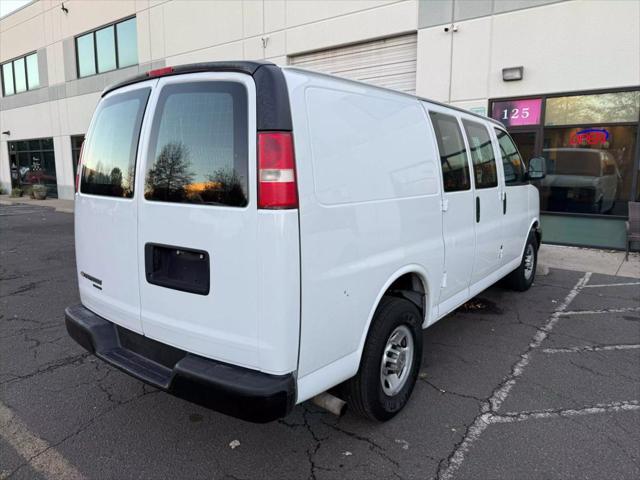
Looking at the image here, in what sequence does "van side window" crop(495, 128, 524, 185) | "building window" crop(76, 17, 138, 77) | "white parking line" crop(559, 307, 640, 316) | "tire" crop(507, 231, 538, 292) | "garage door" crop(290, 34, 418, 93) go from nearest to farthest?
"van side window" crop(495, 128, 524, 185) → "white parking line" crop(559, 307, 640, 316) → "tire" crop(507, 231, 538, 292) → "garage door" crop(290, 34, 418, 93) → "building window" crop(76, 17, 138, 77)

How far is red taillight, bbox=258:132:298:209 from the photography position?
6.94ft

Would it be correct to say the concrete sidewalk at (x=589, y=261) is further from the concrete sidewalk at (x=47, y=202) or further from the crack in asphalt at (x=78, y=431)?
the concrete sidewalk at (x=47, y=202)

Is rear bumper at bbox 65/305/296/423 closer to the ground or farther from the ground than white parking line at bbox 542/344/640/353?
farther from the ground

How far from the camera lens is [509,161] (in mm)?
5027

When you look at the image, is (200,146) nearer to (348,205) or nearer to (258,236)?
(258,236)

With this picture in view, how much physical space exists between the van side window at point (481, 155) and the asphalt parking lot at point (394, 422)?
154 centimetres

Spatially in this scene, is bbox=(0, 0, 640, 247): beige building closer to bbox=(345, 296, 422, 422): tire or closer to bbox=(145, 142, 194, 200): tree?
bbox=(345, 296, 422, 422): tire

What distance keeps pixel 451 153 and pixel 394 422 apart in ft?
6.80

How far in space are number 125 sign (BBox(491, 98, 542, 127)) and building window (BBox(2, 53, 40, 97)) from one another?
2126 cm

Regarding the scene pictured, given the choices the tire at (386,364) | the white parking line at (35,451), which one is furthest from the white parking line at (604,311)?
the white parking line at (35,451)

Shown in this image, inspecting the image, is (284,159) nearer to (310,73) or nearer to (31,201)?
(310,73)

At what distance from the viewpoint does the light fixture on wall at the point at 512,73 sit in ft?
29.3

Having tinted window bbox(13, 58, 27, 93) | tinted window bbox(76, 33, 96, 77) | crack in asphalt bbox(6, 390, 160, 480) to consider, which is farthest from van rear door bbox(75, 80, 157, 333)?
tinted window bbox(13, 58, 27, 93)

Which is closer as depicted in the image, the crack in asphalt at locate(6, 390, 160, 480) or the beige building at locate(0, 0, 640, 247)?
the crack in asphalt at locate(6, 390, 160, 480)
